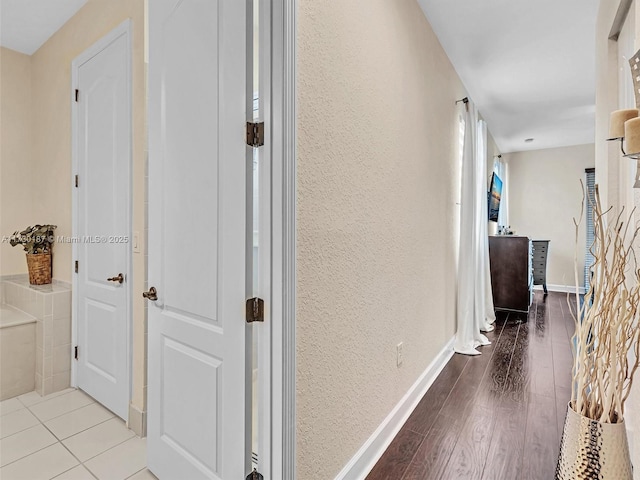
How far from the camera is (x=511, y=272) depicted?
15.2 ft

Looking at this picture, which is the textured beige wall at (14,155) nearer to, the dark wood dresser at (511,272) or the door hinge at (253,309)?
the door hinge at (253,309)

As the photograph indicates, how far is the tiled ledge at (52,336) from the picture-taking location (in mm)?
2533

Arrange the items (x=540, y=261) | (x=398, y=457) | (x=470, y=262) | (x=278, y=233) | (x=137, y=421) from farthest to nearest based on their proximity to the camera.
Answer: (x=540, y=261), (x=470, y=262), (x=137, y=421), (x=398, y=457), (x=278, y=233)

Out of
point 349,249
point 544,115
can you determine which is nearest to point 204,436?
point 349,249

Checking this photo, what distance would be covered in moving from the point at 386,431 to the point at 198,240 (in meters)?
1.41

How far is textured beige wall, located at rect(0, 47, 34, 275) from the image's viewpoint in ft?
9.83

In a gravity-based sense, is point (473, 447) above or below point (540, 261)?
below

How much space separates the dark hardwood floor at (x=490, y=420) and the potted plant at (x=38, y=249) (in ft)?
9.37

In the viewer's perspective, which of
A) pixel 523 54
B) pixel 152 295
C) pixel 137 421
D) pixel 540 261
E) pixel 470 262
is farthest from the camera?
pixel 540 261

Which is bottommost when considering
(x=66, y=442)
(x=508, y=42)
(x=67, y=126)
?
(x=66, y=442)

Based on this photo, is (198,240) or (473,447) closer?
(198,240)

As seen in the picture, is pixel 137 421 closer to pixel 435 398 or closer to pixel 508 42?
pixel 435 398

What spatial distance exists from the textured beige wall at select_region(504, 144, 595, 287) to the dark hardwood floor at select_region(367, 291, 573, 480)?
12.4 ft

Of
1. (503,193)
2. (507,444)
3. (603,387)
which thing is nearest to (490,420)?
(507,444)
